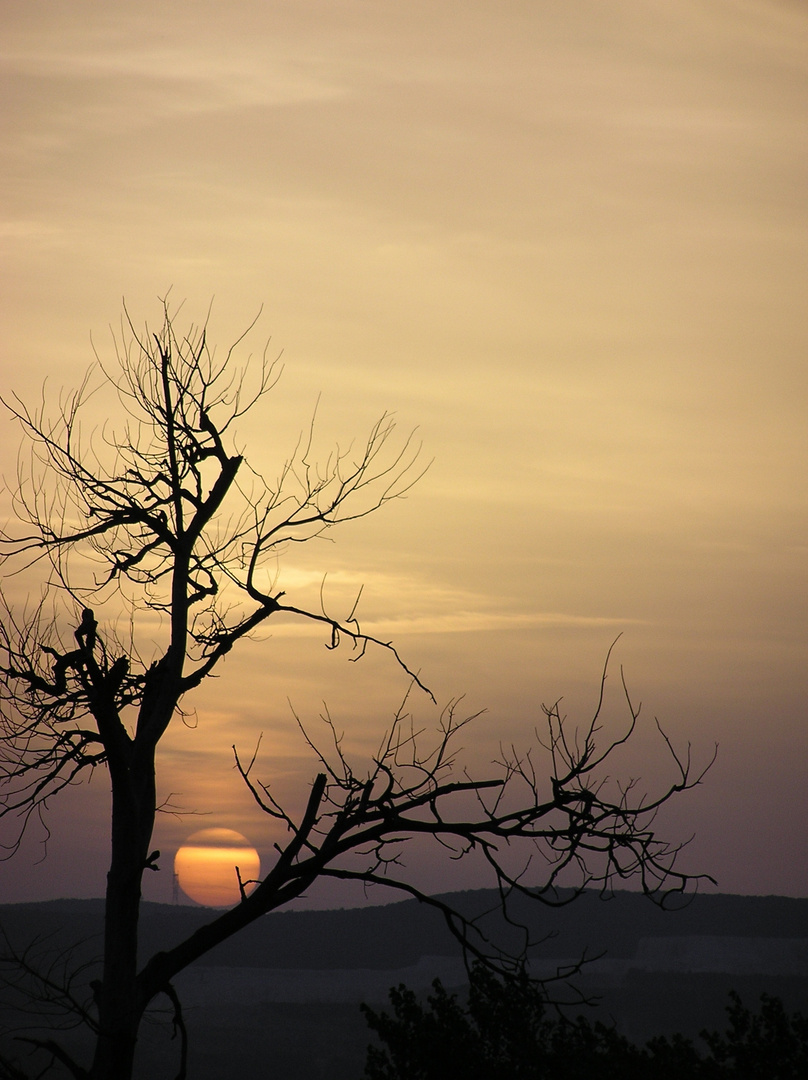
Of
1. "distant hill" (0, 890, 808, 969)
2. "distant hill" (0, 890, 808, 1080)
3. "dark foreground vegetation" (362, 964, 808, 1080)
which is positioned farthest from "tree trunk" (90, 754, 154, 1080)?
"distant hill" (0, 890, 808, 969)

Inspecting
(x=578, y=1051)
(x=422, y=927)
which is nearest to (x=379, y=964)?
(x=422, y=927)

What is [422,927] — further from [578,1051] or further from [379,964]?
[578,1051]

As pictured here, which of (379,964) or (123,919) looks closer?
(123,919)

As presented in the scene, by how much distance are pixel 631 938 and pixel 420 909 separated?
60.7 feet

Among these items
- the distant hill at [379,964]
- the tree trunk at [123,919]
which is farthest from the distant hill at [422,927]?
the tree trunk at [123,919]

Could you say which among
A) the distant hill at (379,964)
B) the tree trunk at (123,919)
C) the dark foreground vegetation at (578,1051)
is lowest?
the distant hill at (379,964)

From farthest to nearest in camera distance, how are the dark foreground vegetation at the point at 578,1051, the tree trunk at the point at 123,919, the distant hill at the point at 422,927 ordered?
the distant hill at the point at 422,927 < the dark foreground vegetation at the point at 578,1051 < the tree trunk at the point at 123,919

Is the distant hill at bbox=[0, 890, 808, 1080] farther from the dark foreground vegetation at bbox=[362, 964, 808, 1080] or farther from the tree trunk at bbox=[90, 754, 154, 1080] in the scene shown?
the tree trunk at bbox=[90, 754, 154, 1080]

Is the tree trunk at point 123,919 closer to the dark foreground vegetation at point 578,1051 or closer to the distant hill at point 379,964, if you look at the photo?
the dark foreground vegetation at point 578,1051

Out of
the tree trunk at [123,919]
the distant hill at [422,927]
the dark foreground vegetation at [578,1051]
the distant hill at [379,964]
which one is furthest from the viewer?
the distant hill at [422,927]

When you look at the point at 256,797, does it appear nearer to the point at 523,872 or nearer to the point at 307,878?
the point at 307,878

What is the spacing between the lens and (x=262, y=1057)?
6041cm

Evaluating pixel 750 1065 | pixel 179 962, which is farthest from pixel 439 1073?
pixel 179 962

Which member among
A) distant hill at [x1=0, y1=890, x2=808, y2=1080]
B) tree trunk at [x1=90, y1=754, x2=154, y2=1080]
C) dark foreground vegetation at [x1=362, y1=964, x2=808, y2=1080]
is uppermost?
tree trunk at [x1=90, y1=754, x2=154, y2=1080]
